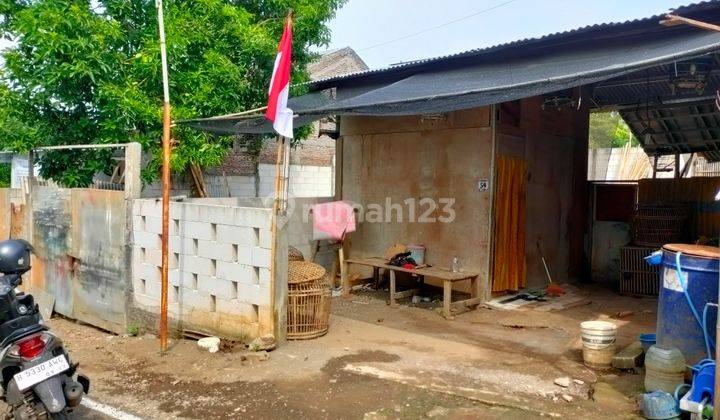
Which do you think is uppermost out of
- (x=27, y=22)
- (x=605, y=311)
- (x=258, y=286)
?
(x=27, y=22)

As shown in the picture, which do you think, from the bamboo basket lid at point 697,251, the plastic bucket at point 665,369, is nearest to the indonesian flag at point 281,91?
the bamboo basket lid at point 697,251

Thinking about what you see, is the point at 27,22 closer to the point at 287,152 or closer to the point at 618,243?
the point at 287,152

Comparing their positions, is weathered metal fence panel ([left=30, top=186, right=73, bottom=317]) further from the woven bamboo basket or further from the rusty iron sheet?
the woven bamboo basket

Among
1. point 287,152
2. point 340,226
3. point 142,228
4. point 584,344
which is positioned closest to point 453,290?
point 340,226

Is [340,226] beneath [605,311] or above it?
above

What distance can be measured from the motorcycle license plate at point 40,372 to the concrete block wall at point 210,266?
228cm

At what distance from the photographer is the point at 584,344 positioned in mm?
5336

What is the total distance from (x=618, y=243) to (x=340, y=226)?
16.8 feet

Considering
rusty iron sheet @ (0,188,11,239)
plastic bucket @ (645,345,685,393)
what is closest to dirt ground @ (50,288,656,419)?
plastic bucket @ (645,345,685,393)

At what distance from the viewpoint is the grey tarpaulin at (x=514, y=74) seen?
4543mm

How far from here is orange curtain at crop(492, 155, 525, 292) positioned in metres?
8.17

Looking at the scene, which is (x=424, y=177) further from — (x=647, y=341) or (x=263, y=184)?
(x=263, y=184)

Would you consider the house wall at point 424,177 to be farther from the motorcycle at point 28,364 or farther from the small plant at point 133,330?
the motorcycle at point 28,364

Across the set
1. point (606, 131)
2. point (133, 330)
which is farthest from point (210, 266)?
point (606, 131)
